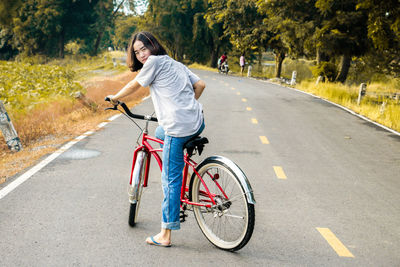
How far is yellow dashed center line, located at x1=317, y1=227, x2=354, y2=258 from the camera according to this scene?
4.24 meters

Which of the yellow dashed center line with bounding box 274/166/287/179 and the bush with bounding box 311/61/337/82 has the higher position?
the bush with bounding box 311/61/337/82

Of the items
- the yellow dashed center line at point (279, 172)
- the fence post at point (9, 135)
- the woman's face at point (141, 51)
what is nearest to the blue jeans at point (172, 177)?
the woman's face at point (141, 51)

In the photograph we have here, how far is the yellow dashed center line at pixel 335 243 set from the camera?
167 inches

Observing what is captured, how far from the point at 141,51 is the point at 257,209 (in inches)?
100

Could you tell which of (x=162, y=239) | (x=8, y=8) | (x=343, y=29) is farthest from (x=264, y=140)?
(x=8, y=8)

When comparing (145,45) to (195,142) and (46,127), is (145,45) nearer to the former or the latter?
(195,142)

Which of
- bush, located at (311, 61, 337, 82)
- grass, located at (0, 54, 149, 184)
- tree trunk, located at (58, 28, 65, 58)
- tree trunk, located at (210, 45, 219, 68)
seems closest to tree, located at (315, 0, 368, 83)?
bush, located at (311, 61, 337, 82)

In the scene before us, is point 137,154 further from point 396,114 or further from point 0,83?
point 0,83

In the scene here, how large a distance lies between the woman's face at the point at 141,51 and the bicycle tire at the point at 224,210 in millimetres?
1088

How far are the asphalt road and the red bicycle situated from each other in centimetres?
17

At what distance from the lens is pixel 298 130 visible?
1117 centimetres

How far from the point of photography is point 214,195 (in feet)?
13.6

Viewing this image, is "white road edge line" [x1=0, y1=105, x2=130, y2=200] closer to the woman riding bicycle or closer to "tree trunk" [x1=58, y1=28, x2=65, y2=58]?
the woman riding bicycle

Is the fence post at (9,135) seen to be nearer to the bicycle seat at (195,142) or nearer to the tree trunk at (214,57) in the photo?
the bicycle seat at (195,142)
